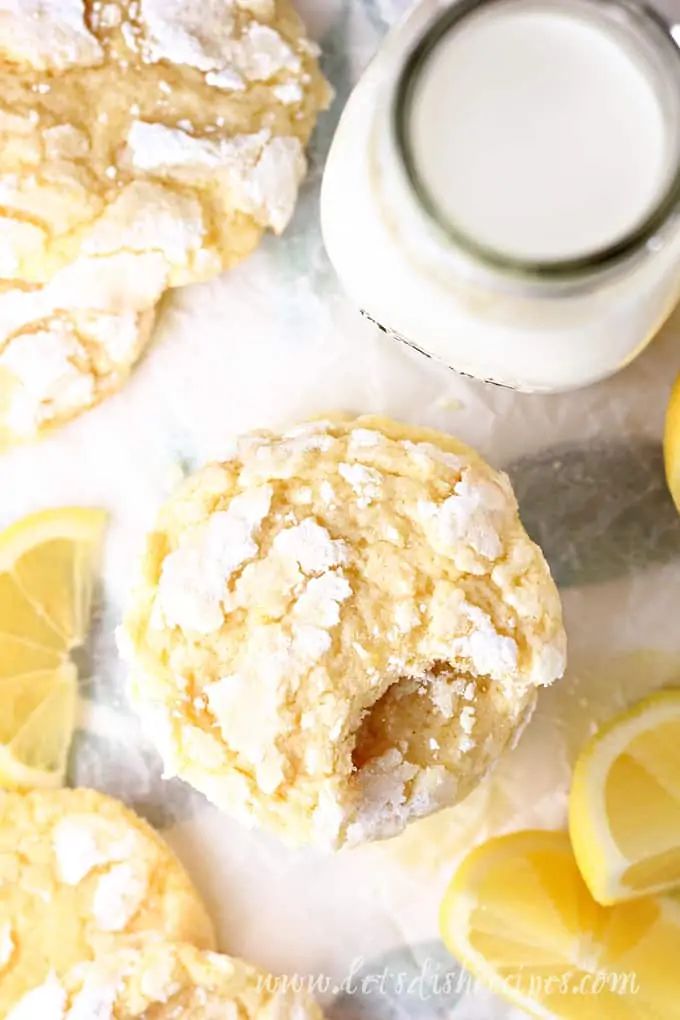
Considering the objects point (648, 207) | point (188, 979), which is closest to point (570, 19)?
point (648, 207)

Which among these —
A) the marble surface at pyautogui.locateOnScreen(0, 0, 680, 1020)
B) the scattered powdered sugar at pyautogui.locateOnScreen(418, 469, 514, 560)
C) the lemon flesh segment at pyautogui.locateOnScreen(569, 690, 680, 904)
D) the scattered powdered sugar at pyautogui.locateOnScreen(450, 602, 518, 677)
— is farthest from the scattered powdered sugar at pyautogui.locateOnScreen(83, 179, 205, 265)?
the lemon flesh segment at pyautogui.locateOnScreen(569, 690, 680, 904)

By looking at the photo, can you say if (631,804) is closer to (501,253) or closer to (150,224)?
(501,253)

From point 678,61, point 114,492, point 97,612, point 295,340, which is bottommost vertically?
point 97,612

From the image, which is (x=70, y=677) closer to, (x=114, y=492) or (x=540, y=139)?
(x=114, y=492)

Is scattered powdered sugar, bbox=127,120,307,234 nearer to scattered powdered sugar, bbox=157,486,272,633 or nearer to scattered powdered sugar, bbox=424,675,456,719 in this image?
scattered powdered sugar, bbox=157,486,272,633

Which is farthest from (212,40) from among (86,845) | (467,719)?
(86,845)

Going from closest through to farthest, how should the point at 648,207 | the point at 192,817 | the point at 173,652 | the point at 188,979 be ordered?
1. the point at 648,207
2. the point at 173,652
3. the point at 188,979
4. the point at 192,817

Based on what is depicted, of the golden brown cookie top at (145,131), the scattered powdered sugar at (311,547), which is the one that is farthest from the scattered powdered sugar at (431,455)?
the golden brown cookie top at (145,131)
